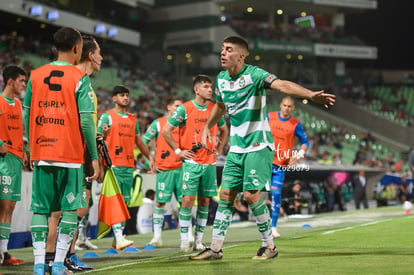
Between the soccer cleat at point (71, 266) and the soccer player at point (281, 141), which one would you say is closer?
the soccer cleat at point (71, 266)

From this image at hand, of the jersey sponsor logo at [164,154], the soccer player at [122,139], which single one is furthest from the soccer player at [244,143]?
the jersey sponsor logo at [164,154]

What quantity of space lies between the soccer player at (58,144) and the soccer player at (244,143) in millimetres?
2164

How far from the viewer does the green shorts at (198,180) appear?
35.9ft

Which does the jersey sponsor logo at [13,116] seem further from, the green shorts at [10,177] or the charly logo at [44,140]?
the charly logo at [44,140]

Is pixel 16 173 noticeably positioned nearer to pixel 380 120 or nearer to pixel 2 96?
pixel 2 96

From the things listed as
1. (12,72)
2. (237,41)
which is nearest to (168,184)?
(12,72)

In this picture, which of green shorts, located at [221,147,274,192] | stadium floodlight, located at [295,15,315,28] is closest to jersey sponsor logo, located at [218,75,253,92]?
green shorts, located at [221,147,274,192]

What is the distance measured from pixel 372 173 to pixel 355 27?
37.4m

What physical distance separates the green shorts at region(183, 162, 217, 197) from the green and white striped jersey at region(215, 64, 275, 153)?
7.97 feet

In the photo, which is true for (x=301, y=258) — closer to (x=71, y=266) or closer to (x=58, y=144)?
(x=71, y=266)

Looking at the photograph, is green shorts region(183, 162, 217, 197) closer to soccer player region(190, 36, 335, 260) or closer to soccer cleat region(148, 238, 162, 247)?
soccer cleat region(148, 238, 162, 247)

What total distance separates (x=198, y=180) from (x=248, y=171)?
2654 millimetres

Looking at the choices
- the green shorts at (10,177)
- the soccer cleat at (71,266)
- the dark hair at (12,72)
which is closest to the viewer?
the soccer cleat at (71,266)

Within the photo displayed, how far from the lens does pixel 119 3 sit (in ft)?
177
